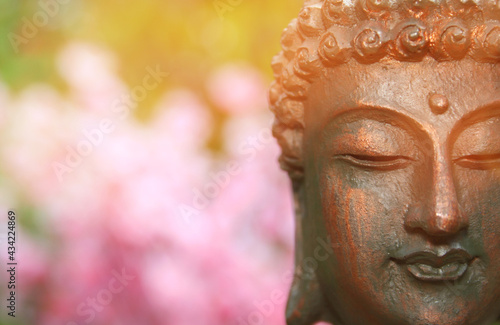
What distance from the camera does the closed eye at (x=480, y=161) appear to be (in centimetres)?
147

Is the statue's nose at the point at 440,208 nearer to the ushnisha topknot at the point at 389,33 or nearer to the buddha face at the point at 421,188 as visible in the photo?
the buddha face at the point at 421,188

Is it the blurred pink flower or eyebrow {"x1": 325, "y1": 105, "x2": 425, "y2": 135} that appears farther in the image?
the blurred pink flower

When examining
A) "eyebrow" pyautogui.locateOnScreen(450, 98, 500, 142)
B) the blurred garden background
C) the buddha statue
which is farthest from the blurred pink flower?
"eyebrow" pyautogui.locateOnScreen(450, 98, 500, 142)

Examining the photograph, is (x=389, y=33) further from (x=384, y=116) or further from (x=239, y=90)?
(x=239, y=90)

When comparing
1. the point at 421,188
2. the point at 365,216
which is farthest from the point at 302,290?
the point at 421,188

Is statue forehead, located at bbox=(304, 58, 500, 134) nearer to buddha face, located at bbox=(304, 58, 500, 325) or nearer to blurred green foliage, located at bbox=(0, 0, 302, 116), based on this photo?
buddha face, located at bbox=(304, 58, 500, 325)

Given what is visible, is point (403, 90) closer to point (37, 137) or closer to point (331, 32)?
point (331, 32)

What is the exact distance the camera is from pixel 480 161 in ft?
4.86

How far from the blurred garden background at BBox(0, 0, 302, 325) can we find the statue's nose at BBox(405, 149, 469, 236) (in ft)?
2.82

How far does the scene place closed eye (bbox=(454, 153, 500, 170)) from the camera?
1.47 meters

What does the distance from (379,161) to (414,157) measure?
7 cm

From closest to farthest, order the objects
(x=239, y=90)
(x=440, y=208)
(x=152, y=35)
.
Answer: (x=440, y=208) → (x=239, y=90) → (x=152, y=35)

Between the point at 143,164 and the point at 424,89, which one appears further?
the point at 143,164

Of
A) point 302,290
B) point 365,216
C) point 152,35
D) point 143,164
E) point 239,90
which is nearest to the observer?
point 365,216
